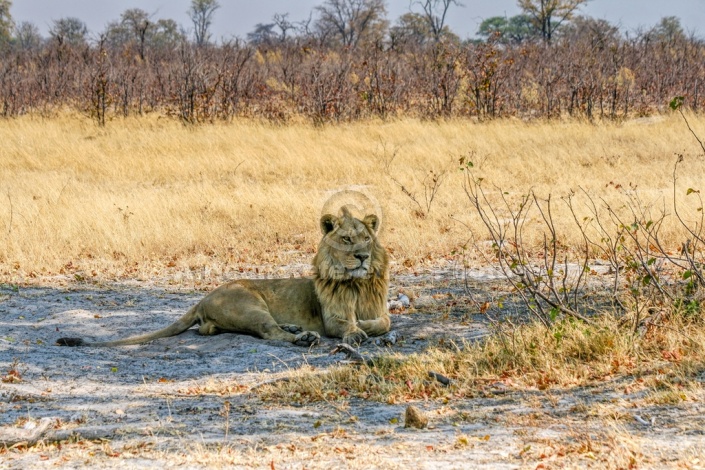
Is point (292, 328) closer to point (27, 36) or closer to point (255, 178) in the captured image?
point (255, 178)

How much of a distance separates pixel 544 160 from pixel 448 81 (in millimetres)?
7058

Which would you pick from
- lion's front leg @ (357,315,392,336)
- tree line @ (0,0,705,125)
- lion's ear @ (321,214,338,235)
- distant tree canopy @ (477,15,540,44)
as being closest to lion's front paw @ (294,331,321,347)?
lion's front leg @ (357,315,392,336)

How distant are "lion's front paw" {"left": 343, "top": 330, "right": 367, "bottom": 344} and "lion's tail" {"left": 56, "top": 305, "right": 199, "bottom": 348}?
1.32 metres

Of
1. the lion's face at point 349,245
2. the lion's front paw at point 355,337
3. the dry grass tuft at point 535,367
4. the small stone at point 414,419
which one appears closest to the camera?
the small stone at point 414,419

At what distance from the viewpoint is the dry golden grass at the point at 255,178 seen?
11641 millimetres

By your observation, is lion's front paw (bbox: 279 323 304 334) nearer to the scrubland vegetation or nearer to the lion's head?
the lion's head

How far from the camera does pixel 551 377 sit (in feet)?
18.9

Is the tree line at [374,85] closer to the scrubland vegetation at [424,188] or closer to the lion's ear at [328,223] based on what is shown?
the scrubland vegetation at [424,188]

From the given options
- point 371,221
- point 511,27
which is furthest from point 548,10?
point 371,221

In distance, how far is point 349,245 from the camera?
7.45 metres

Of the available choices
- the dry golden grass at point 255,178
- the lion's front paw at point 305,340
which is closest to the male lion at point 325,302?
the lion's front paw at point 305,340

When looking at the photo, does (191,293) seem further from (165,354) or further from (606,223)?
(606,223)

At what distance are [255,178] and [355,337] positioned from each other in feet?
32.7

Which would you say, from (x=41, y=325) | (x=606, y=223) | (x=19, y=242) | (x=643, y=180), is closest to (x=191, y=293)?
(x=41, y=325)
